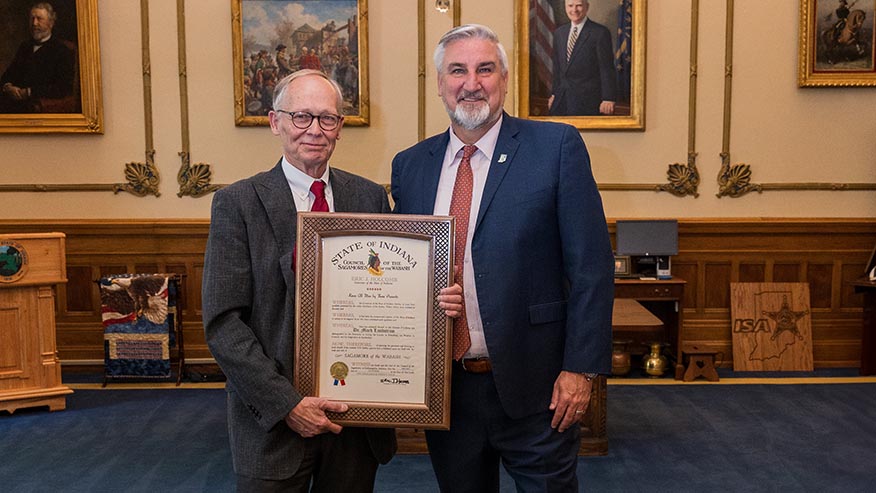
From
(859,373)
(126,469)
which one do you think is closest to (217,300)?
(126,469)

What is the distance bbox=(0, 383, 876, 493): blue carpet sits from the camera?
396 cm

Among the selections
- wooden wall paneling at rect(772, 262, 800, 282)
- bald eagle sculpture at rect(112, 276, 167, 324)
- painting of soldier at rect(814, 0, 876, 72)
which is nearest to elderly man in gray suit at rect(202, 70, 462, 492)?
bald eagle sculpture at rect(112, 276, 167, 324)

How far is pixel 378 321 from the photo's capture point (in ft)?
6.73

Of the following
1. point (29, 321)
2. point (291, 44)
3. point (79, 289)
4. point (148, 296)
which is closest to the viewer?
point (29, 321)

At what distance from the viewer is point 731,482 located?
3939 mm

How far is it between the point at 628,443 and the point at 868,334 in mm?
2932

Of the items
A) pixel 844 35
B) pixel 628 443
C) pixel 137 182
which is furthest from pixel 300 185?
pixel 844 35

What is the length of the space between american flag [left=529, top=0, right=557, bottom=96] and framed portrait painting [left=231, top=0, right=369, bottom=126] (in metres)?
1.44

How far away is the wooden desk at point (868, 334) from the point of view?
608 centimetres

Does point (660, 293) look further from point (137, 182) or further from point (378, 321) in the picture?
point (137, 182)

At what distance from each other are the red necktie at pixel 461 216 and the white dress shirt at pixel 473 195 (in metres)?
0.01

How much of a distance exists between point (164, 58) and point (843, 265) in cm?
629

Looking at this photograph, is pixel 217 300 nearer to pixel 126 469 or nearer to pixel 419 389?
pixel 419 389

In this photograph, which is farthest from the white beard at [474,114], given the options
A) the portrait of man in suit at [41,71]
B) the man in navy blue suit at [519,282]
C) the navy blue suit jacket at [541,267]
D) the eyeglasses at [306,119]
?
the portrait of man in suit at [41,71]
